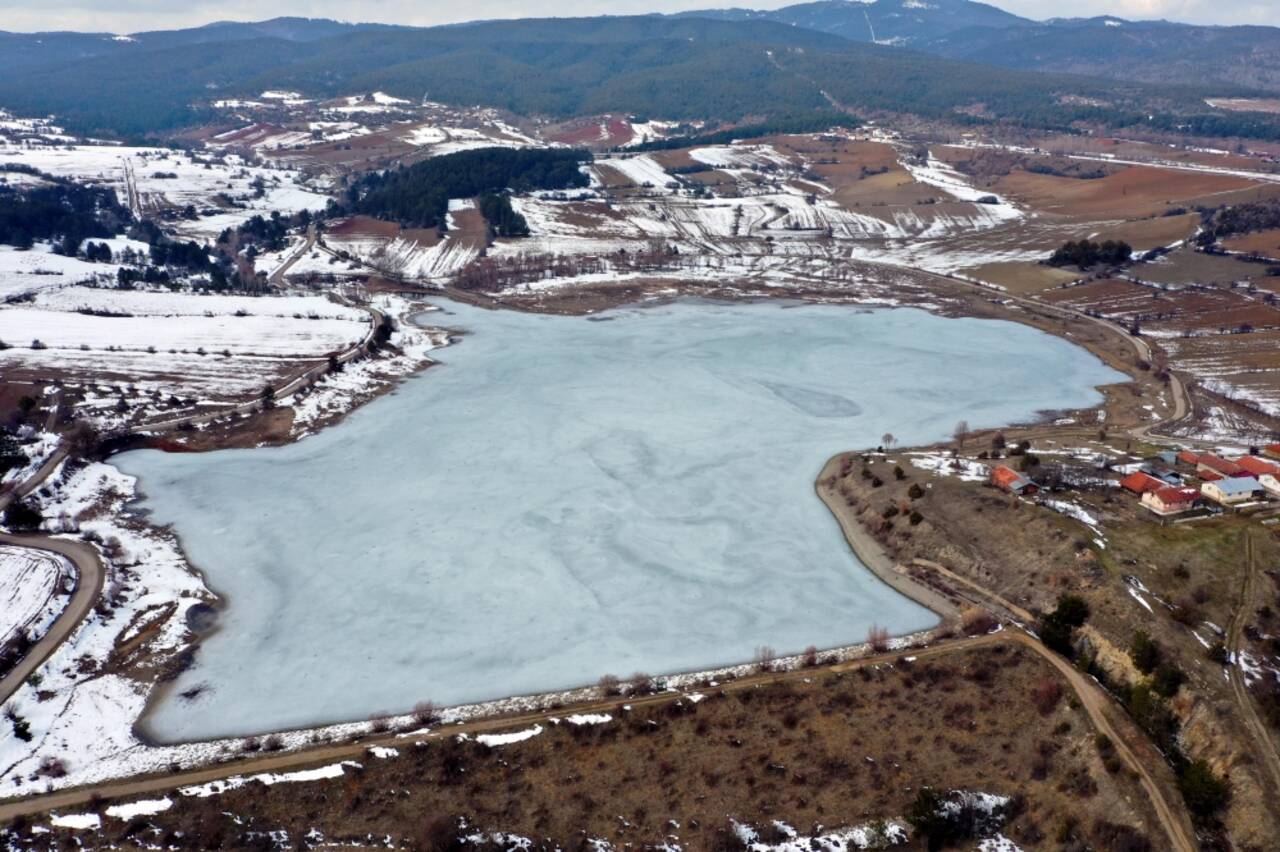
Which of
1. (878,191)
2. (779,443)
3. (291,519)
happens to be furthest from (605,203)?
(291,519)

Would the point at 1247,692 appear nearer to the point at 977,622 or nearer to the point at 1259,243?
the point at 977,622

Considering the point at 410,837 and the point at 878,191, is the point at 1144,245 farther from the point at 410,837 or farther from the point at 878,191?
the point at 410,837

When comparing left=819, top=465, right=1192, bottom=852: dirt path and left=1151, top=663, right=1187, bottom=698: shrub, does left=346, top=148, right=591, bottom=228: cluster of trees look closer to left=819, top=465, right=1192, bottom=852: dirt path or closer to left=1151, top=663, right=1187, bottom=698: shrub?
left=819, top=465, right=1192, bottom=852: dirt path

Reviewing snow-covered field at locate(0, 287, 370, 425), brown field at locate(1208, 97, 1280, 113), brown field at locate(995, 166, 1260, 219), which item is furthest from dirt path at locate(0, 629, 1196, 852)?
brown field at locate(1208, 97, 1280, 113)

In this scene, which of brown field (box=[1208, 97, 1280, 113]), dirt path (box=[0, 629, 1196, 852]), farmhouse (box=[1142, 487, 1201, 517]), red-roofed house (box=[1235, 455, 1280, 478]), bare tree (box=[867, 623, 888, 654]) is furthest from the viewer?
brown field (box=[1208, 97, 1280, 113])

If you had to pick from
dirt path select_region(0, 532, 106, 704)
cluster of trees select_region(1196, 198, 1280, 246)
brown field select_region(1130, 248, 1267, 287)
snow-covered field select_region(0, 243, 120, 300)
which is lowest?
dirt path select_region(0, 532, 106, 704)

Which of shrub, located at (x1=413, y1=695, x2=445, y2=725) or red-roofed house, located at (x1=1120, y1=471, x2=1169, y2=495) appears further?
red-roofed house, located at (x1=1120, y1=471, x2=1169, y2=495)
